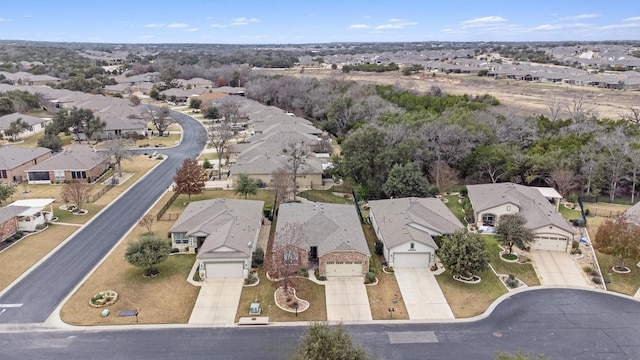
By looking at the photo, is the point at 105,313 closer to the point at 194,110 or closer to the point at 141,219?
the point at 141,219

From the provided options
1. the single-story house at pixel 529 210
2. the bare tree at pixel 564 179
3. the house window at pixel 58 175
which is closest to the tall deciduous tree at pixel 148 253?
the single-story house at pixel 529 210

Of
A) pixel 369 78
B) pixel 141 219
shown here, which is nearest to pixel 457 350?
pixel 141 219

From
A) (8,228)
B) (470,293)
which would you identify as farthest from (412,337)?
A: (8,228)

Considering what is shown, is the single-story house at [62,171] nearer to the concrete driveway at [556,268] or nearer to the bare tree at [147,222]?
the bare tree at [147,222]

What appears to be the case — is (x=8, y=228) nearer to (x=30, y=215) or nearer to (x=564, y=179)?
(x=30, y=215)

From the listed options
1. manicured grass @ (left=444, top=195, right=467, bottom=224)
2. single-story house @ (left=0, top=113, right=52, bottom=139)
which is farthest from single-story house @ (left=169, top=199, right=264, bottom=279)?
single-story house @ (left=0, top=113, right=52, bottom=139)

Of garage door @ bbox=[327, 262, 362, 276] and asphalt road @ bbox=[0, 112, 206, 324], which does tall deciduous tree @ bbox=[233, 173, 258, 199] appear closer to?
asphalt road @ bbox=[0, 112, 206, 324]
